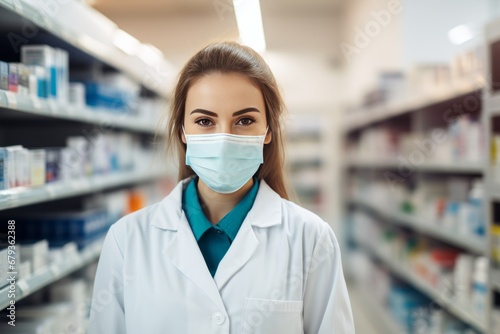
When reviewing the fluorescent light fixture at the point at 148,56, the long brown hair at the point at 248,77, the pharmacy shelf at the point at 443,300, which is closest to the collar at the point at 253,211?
the long brown hair at the point at 248,77

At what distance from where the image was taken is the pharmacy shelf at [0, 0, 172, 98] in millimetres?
2003

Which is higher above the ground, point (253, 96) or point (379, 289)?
point (253, 96)

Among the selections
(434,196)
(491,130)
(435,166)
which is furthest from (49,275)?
(434,196)

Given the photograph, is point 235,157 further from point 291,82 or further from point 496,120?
point 291,82

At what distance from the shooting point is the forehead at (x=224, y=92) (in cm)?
139

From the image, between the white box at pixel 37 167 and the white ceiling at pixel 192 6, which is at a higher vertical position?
the white ceiling at pixel 192 6

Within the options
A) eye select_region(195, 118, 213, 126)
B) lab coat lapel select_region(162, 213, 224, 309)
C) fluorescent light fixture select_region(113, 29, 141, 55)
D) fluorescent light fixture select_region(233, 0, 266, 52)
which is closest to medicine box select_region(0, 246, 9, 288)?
lab coat lapel select_region(162, 213, 224, 309)

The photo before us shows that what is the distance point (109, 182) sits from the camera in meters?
3.29

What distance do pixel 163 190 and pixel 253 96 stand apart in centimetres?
A: 414

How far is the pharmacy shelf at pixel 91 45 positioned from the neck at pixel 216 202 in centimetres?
105

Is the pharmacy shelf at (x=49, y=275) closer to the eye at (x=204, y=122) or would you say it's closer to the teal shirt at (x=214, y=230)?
the teal shirt at (x=214, y=230)

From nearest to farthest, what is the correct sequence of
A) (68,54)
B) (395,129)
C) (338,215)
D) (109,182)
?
(68,54) < (109,182) < (395,129) < (338,215)

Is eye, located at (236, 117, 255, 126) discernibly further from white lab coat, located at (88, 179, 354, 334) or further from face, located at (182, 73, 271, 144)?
white lab coat, located at (88, 179, 354, 334)

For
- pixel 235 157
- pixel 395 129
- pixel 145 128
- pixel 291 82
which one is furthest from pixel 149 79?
pixel 291 82
